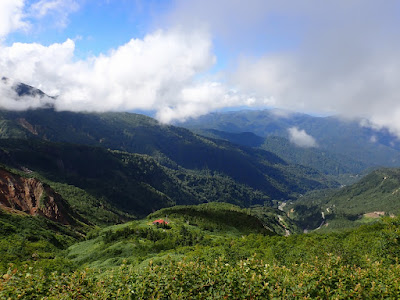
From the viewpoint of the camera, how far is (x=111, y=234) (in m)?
104

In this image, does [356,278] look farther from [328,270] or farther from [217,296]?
[217,296]

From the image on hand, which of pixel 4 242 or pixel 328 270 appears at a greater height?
pixel 328 270

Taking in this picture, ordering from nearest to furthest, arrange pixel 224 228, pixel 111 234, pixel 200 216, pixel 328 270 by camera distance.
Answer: pixel 328 270 → pixel 111 234 → pixel 224 228 → pixel 200 216

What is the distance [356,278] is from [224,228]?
445 feet

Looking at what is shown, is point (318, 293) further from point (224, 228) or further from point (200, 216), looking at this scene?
point (200, 216)

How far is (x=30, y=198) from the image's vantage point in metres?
161

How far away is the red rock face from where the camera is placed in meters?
149

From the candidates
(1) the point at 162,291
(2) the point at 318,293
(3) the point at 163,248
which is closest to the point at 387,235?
(2) the point at 318,293

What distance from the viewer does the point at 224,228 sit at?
14575cm

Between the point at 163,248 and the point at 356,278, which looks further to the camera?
the point at 163,248

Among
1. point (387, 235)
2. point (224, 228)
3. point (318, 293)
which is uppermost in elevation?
point (318, 293)

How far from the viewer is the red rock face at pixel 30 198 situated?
14895cm

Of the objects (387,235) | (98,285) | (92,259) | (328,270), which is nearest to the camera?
(98,285)

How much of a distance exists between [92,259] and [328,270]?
3225 inches
